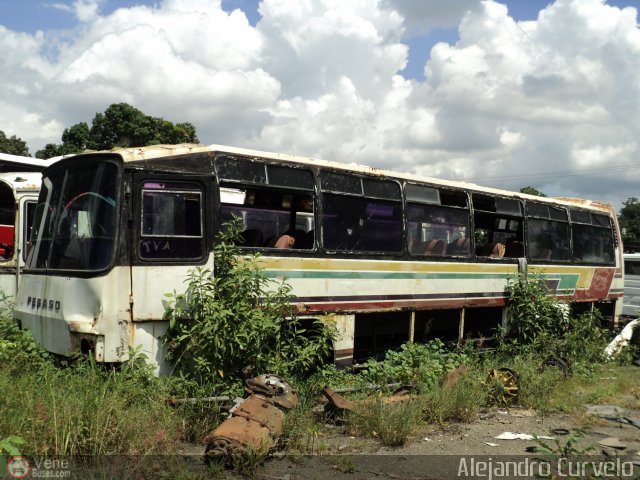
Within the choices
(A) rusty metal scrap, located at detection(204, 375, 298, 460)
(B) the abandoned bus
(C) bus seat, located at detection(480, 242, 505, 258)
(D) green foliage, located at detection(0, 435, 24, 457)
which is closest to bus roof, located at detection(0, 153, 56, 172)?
(B) the abandoned bus

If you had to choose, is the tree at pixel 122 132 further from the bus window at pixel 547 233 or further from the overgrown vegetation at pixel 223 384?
the overgrown vegetation at pixel 223 384

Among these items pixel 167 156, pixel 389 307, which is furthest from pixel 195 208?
pixel 389 307

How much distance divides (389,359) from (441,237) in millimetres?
2356

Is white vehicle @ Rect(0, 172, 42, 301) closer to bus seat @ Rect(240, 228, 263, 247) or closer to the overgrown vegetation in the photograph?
the overgrown vegetation

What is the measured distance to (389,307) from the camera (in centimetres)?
839

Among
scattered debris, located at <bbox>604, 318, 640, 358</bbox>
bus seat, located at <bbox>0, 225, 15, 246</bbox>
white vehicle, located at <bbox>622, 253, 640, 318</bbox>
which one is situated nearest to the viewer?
bus seat, located at <bbox>0, 225, 15, 246</bbox>

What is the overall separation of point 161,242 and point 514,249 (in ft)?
23.8

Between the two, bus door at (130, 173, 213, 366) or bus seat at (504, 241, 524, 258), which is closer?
bus door at (130, 173, 213, 366)

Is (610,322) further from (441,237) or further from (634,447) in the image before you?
(634,447)

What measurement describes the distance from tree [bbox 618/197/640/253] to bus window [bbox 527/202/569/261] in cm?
4159

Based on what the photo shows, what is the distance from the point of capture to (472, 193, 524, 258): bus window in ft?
33.3

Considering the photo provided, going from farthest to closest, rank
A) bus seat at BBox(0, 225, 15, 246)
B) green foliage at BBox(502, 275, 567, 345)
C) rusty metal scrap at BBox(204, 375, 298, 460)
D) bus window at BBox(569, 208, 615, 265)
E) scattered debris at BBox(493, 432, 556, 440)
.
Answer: bus window at BBox(569, 208, 615, 265)
bus seat at BBox(0, 225, 15, 246)
green foliage at BBox(502, 275, 567, 345)
scattered debris at BBox(493, 432, 556, 440)
rusty metal scrap at BBox(204, 375, 298, 460)

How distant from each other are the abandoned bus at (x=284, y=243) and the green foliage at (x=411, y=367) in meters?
0.44

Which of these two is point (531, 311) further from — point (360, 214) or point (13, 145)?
point (13, 145)
